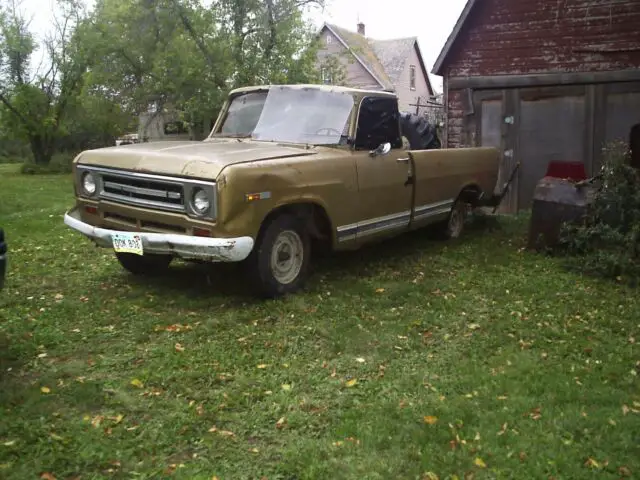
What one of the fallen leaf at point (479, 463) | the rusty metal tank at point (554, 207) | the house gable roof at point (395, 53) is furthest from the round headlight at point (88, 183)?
the house gable roof at point (395, 53)

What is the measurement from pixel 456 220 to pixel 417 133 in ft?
4.70

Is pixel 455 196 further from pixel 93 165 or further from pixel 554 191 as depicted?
pixel 93 165

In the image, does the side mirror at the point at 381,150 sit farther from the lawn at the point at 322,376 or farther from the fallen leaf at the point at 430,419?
the fallen leaf at the point at 430,419

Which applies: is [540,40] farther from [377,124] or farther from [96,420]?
[96,420]

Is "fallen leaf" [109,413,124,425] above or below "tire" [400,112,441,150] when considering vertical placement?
below

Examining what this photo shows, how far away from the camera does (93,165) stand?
5801mm

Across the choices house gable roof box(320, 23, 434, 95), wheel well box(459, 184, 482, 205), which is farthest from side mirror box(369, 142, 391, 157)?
house gable roof box(320, 23, 434, 95)

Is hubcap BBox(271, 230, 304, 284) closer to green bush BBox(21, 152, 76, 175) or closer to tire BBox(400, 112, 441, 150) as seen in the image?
tire BBox(400, 112, 441, 150)

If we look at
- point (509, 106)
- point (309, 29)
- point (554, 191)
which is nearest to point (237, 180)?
point (554, 191)

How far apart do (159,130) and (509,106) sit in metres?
23.3

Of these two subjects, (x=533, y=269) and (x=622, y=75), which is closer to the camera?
(x=533, y=269)

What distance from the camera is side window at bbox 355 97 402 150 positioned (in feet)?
21.4

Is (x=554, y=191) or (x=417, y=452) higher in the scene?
(x=554, y=191)

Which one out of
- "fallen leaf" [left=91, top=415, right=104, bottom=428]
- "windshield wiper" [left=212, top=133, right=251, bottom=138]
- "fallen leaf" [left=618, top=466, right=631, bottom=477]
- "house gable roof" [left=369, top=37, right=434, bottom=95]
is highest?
"house gable roof" [left=369, top=37, right=434, bottom=95]
